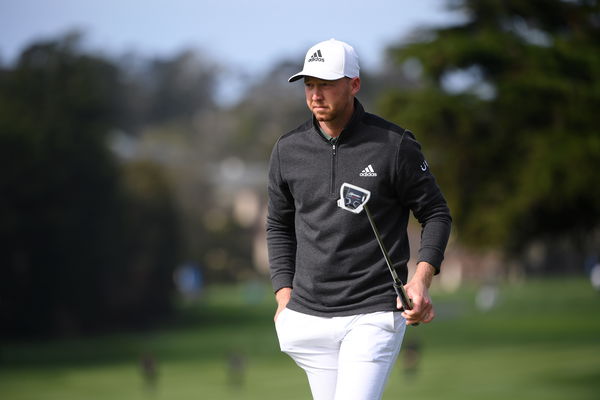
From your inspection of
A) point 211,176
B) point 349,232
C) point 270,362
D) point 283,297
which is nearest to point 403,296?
point 349,232

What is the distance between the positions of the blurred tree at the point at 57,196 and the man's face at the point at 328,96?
26990 millimetres

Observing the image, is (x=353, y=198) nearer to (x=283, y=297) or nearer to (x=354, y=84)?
(x=354, y=84)

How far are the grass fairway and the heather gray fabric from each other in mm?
17976

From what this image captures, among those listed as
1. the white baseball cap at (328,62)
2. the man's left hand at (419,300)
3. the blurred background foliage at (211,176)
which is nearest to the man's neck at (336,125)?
the white baseball cap at (328,62)

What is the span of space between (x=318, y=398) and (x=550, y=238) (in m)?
13.8

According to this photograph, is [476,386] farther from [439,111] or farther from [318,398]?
[318,398]

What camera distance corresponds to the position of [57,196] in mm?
32688

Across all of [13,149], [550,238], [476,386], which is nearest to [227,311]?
[13,149]

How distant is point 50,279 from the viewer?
106 ft

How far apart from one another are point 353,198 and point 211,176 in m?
77.0

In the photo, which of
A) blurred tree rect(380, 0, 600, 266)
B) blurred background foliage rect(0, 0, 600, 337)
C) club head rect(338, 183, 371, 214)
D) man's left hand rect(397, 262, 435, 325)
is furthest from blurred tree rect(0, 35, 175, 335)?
man's left hand rect(397, 262, 435, 325)

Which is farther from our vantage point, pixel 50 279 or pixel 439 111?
pixel 50 279

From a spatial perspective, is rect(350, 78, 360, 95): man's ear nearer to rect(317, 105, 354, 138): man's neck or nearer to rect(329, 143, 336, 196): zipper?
rect(317, 105, 354, 138): man's neck

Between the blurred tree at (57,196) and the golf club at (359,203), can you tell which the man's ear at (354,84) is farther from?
the blurred tree at (57,196)
